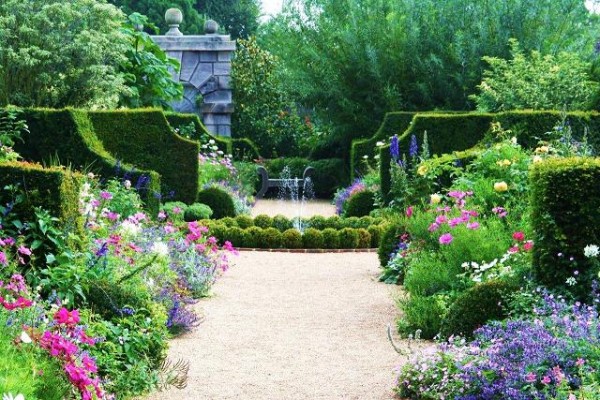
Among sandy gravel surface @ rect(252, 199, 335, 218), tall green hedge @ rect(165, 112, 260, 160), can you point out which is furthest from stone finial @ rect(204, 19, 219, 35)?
sandy gravel surface @ rect(252, 199, 335, 218)

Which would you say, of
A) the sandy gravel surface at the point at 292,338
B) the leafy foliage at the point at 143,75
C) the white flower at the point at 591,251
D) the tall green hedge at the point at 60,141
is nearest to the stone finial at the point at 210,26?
the leafy foliage at the point at 143,75

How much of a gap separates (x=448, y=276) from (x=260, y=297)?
2.08 metres

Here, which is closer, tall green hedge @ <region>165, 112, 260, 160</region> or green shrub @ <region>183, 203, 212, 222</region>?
green shrub @ <region>183, 203, 212, 222</region>

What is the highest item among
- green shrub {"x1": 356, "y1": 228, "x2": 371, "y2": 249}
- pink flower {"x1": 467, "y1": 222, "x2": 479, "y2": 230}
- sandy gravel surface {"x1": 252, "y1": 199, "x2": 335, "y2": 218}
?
pink flower {"x1": 467, "y1": 222, "x2": 479, "y2": 230}

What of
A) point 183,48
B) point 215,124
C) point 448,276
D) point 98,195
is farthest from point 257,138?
point 448,276

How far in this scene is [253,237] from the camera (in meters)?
13.1

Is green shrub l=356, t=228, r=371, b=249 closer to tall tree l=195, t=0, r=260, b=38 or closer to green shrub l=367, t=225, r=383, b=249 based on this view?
green shrub l=367, t=225, r=383, b=249

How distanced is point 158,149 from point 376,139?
5.07 m

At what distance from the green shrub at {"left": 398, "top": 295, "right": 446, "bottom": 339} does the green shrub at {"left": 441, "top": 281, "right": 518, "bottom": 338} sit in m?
0.63

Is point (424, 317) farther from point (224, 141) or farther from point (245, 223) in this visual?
point (224, 141)

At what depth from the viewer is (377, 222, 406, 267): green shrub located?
34.2 feet

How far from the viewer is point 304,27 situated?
74.6 ft

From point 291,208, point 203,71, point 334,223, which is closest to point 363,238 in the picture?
point 334,223

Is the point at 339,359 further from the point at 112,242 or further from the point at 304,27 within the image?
the point at 304,27
